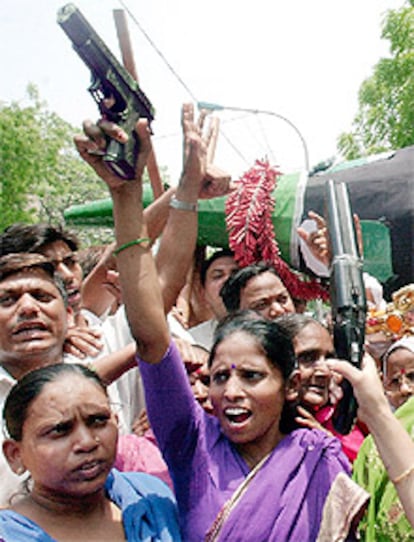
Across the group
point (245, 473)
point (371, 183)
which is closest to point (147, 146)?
point (245, 473)

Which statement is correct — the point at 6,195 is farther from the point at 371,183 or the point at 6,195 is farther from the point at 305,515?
the point at 305,515

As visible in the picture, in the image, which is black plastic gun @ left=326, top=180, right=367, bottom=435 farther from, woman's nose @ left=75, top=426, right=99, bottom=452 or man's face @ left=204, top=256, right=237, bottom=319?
man's face @ left=204, top=256, right=237, bottom=319

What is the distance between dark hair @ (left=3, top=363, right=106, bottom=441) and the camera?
5.84ft

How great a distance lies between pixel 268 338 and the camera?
1.98 m

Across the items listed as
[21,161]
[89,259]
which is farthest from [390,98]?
[89,259]

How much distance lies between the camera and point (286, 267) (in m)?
3.37

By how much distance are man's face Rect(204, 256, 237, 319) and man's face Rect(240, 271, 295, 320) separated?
324 mm

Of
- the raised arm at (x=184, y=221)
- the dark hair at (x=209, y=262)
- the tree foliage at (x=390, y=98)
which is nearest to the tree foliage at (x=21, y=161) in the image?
the tree foliage at (x=390, y=98)

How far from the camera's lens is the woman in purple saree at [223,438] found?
170 cm

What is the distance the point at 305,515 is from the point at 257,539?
0.13 meters

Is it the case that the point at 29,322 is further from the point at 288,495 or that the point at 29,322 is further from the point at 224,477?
the point at 288,495

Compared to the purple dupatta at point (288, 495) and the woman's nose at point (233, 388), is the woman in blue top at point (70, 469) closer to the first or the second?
the purple dupatta at point (288, 495)

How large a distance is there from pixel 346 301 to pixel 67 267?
149cm

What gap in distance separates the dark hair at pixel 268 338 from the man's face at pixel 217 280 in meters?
1.15
